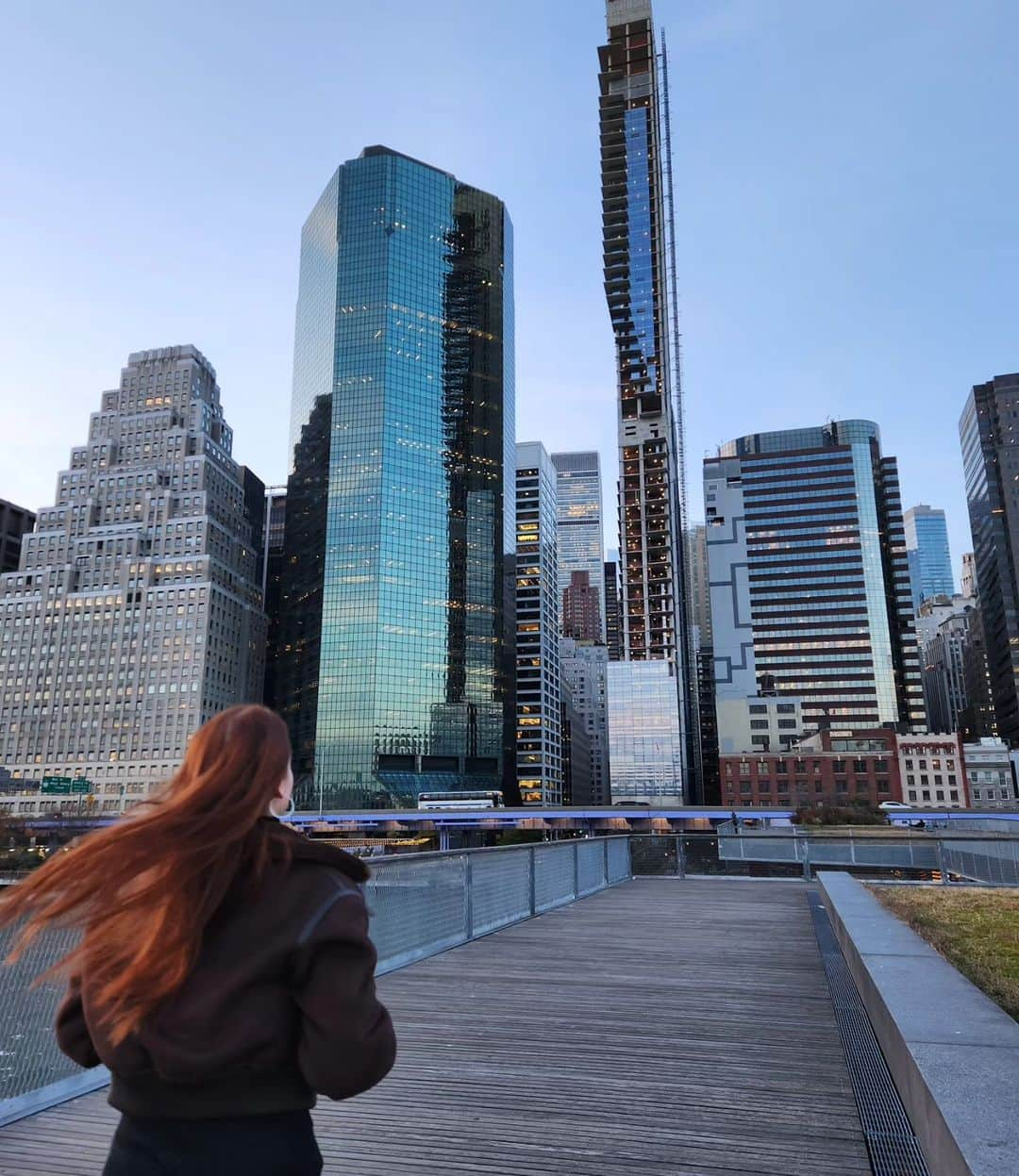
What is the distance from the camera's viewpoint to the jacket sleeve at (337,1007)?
213cm

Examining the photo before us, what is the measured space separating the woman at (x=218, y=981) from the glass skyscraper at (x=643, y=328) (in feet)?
511

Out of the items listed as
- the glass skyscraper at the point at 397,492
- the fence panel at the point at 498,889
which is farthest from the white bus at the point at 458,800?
the fence panel at the point at 498,889

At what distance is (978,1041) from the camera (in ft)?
15.2

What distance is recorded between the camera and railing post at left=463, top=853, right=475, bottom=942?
12406 millimetres

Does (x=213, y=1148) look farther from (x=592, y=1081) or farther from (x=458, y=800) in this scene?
(x=458, y=800)

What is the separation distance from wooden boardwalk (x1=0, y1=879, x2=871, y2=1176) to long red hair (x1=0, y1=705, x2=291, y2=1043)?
330 cm

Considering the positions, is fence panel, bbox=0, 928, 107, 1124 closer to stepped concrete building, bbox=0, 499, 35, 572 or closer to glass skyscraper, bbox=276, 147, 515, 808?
glass skyscraper, bbox=276, 147, 515, 808

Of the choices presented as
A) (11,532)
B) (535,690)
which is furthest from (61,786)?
(535,690)

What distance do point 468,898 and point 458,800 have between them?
132 metres

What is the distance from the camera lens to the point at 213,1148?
83.6 inches

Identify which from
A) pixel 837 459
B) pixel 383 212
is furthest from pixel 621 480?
pixel 383 212

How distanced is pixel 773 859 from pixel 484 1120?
1867 centimetres

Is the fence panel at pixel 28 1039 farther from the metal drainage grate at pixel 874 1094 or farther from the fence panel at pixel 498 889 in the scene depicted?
the fence panel at pixel 498 889

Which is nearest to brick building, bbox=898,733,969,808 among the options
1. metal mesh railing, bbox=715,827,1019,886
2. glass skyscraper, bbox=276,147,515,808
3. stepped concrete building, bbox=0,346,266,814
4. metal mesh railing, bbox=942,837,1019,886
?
glass skyscraper, bbox=276,147,515,808
